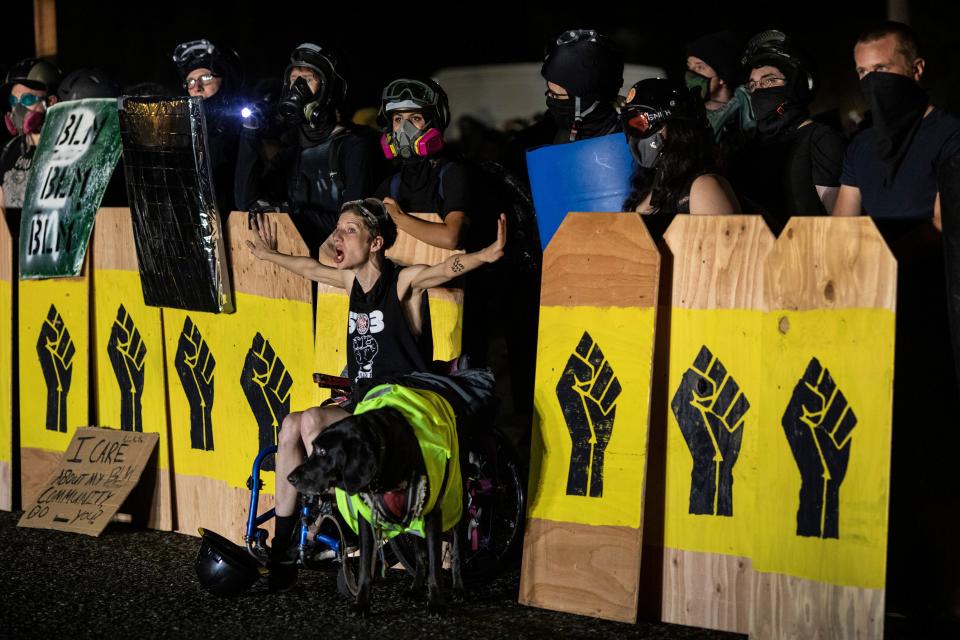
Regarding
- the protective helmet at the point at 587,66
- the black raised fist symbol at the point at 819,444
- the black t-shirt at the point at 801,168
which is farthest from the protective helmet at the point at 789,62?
the black raised fist symbol at the point at 819,444

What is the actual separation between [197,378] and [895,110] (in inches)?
138

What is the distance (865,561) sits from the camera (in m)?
4.36

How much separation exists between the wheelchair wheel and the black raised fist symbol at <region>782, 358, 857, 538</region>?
49.1 inches

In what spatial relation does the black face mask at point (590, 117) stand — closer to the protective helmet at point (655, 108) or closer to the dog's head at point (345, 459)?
the protective helmet at point (655, 108)

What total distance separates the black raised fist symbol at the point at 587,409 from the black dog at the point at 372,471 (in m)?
0.51

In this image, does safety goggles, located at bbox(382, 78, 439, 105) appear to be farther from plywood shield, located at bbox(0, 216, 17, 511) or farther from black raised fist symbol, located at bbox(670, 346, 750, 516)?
plywood shield, located at bbox(0, 216, 17, 511)

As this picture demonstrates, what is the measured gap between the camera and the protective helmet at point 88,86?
7.45m

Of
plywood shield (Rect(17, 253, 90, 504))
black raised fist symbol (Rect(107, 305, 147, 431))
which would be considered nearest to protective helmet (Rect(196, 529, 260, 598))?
black raised fist symbol (Rect(107, 305, 147, 431))

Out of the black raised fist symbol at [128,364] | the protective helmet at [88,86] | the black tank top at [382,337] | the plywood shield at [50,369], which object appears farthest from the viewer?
the protective helmet at [88,86]

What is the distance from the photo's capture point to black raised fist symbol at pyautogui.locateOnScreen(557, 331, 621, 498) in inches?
192

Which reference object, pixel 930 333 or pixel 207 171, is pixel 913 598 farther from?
pixel 207 171

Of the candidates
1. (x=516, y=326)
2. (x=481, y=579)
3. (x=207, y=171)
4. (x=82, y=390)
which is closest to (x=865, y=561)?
(x=481, y=579)

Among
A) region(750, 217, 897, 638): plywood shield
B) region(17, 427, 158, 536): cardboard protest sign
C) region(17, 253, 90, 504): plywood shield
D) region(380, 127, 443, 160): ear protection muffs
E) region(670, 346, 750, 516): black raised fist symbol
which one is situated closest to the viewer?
region(750, 217, 897, 638): plywood shield

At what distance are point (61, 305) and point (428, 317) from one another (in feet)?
7.88
